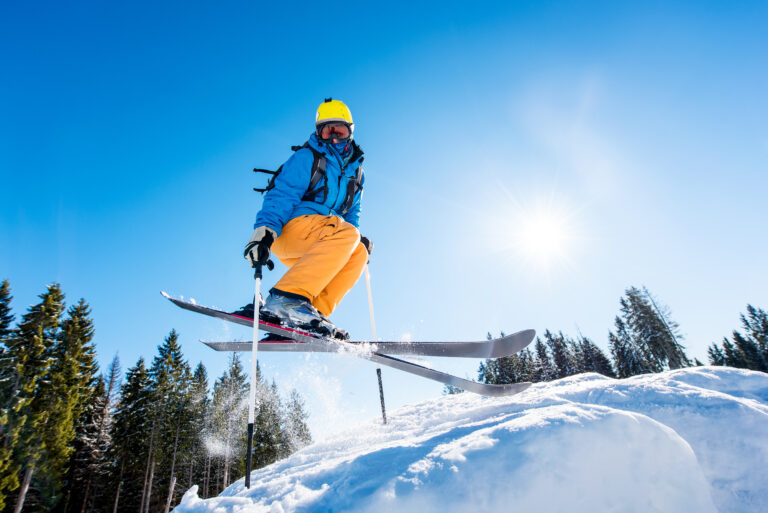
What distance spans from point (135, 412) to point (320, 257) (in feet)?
106

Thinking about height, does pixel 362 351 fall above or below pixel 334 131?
below

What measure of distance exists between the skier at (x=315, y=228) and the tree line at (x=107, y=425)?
18.1m

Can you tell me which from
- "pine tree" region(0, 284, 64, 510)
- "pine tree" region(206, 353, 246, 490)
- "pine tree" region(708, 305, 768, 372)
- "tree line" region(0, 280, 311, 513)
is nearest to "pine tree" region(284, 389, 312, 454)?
"tree line" region(0, 280, 311, 513)

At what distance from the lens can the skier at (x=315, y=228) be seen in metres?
3.25

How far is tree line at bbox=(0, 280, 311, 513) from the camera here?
1805cm

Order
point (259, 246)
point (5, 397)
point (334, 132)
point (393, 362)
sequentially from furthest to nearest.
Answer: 1. point (5, 397)
2. point (334, 132)
3. point (393, 362)
4. point (259, 246)

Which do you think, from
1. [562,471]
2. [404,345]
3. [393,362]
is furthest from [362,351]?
[562,471]

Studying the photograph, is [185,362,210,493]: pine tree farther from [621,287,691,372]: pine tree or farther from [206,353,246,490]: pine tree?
[621,287,691,372]: pine tree

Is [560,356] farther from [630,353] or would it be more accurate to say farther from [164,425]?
[164,425]

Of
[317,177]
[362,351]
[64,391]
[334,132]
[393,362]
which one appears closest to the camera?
[393,362]

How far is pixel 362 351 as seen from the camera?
11.3ft

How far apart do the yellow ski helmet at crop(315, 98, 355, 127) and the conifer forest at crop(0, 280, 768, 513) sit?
51.8ft

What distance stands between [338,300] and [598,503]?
10.1 ft

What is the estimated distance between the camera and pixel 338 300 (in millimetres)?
3969
